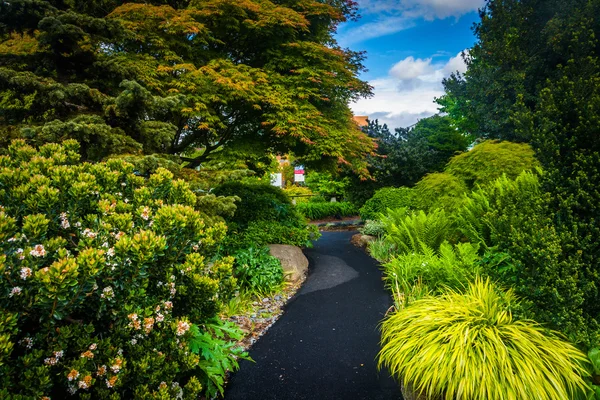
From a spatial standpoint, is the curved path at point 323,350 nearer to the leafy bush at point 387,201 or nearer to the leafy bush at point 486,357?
the leafy bush at point 486,357

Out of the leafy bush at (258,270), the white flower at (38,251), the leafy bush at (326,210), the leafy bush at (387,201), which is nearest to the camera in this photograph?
the white flower at (38,251)

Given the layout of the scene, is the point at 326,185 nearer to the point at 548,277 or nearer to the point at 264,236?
the point at 264,236

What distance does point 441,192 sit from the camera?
24.4 ft

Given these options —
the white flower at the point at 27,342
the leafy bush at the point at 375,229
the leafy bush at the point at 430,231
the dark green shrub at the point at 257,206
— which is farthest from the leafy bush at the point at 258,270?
the leafy bush at the point at 375,229

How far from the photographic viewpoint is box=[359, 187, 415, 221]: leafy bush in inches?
410

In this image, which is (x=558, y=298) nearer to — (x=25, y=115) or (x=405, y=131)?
(x=25, y=115)

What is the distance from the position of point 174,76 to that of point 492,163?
7.33m

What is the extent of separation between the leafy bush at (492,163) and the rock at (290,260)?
13.8 ft

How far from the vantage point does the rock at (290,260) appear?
5.95 meters

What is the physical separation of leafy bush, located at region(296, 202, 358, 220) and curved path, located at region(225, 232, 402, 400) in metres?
11.5

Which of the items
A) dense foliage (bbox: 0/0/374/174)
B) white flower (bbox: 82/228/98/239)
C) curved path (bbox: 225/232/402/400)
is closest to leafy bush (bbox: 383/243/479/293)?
curved path (bbox: 225/232/402/400)

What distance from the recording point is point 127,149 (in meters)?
4.23

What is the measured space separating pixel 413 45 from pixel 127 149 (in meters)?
7.46

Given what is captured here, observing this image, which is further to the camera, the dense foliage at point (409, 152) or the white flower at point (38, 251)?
the dense foliage at point (409, 152)
